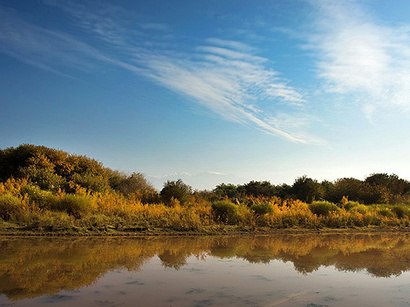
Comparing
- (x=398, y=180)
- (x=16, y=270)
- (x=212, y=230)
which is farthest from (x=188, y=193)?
(x=398, y=180)

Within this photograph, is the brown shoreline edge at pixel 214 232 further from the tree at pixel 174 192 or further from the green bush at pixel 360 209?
the tree at pixel 174 192

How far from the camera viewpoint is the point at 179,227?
47.1 feet

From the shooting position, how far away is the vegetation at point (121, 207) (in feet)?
44.5

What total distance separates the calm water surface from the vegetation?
194cm

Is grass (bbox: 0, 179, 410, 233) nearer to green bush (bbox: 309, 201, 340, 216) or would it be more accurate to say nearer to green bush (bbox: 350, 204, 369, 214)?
green bush (bbox: 309, 201, 340, 216)

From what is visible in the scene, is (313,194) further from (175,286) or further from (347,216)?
(175,286)

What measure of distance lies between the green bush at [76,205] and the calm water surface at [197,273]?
8.36ft

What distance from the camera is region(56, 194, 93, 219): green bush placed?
14.1 meters

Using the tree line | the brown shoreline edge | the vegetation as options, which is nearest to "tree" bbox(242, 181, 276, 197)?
the tree line

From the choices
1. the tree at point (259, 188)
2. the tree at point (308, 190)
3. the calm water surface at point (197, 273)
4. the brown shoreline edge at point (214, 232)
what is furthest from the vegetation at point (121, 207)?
the tree at point (259, 188)

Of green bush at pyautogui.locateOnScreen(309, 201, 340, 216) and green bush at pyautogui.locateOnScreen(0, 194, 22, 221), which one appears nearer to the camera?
green bush at pyautogui.locateOnScreen(0, 194, 22, 221)

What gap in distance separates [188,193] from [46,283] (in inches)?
609

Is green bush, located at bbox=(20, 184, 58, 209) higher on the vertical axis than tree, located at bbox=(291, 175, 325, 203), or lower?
lower

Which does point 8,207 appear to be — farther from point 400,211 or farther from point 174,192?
point 400,211
